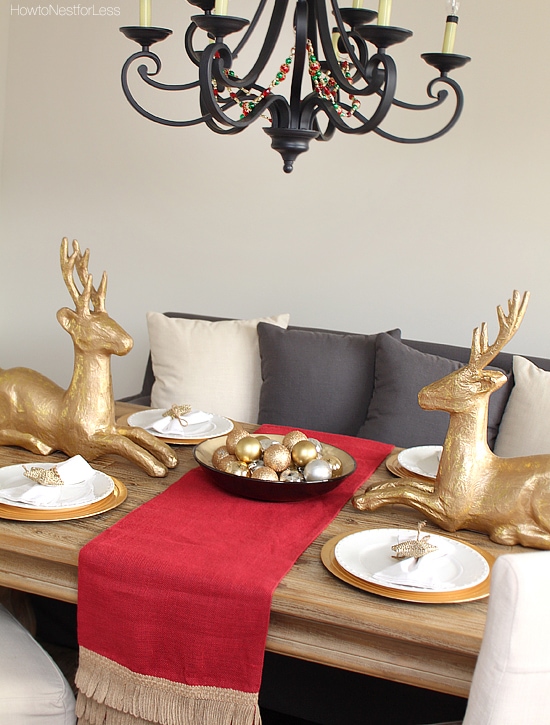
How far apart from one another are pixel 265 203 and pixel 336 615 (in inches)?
94.4

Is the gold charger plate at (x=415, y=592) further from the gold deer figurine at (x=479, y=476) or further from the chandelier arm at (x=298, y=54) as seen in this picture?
the chandelier arm at (x=298, y=54)

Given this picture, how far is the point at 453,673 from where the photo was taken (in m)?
1.25

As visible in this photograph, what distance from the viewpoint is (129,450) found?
5.84 feet

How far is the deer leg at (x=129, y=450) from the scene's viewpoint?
1.77 m

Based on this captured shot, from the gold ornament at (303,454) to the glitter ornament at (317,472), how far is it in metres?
0.03

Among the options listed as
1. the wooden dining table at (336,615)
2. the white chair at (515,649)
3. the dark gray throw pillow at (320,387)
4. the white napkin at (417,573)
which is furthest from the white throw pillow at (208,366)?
the white chair at (515,649)

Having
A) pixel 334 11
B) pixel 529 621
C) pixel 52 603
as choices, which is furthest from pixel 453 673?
pixel 52 603

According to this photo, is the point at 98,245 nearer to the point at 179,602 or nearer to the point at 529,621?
the point at 179,602

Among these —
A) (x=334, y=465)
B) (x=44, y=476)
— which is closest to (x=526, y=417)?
(x=334, y=465)

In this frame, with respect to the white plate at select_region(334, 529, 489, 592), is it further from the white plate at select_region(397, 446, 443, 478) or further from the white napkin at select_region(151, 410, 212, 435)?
the white napkin at select_region(151, 410, 212, 435)

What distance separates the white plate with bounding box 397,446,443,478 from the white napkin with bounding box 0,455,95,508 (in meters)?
0.75

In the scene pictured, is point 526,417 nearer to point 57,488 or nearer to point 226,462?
point 226,462

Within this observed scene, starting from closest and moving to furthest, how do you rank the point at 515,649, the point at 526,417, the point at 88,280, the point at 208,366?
the point at 515,649
the point at 88,280
the point at 526,417
the point at 208,366

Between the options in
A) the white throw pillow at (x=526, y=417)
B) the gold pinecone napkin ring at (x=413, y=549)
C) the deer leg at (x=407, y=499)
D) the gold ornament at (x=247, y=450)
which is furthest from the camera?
the white throw pillow at (x=526, y=417)
